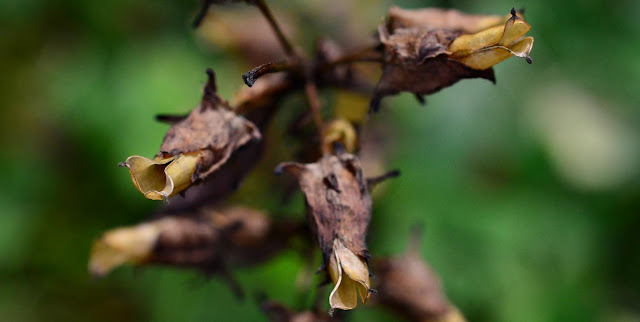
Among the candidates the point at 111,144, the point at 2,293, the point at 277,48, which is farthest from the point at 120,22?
the point at 2,293

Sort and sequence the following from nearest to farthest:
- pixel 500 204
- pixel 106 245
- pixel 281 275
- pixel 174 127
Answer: pixel 174 127
pixel 106 245
pixel 281 275
pixel 500 204

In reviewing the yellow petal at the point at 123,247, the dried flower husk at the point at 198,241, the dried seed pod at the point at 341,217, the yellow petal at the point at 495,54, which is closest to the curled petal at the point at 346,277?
the dried seed pod at the point at 341,217

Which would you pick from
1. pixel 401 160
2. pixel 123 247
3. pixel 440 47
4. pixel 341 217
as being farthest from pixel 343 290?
pixel 401 160

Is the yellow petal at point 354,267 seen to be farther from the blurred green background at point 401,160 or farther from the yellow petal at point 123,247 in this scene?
the blurred green background at point 401,160

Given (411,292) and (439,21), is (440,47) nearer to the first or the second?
(439,21)

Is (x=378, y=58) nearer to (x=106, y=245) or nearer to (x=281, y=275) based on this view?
(x=106, y=245)

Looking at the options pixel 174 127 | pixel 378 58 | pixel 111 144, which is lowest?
pixel 111 144
